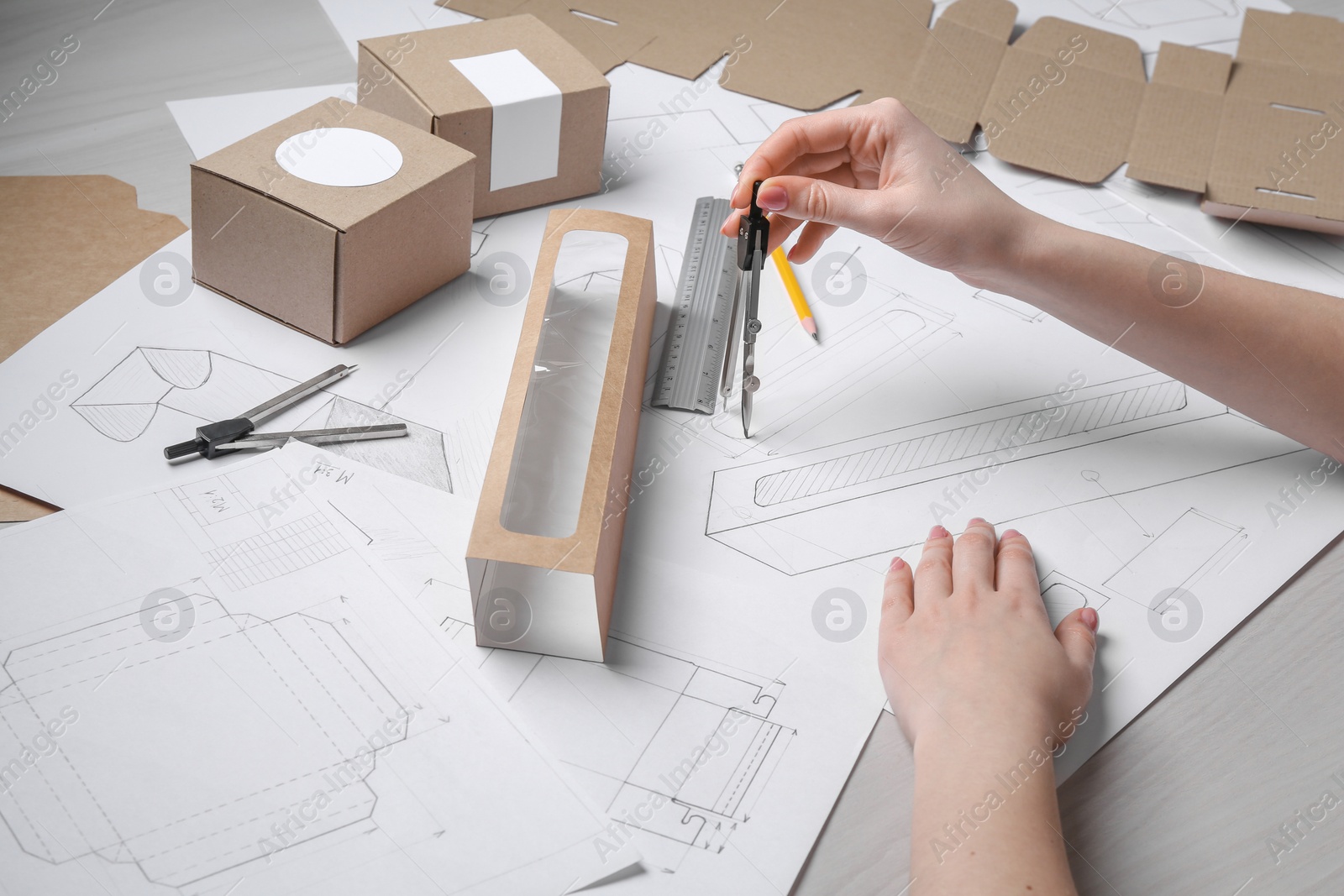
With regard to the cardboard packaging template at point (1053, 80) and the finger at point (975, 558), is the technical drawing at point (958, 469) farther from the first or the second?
the cardboard packaging template at point (1053, 80)

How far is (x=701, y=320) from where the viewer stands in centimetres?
99

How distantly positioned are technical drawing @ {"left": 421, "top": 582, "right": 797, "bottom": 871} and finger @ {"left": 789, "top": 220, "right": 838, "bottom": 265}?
1.57 feet

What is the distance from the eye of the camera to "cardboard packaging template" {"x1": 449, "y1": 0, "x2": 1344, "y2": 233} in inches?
48.6

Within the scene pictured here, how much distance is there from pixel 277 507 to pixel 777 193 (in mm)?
494

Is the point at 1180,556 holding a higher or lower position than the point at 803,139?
lower

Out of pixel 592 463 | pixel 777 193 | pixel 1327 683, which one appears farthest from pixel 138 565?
pixel 1327 683

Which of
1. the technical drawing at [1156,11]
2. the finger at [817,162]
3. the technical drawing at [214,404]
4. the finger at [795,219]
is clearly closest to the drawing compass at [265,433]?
the technical drawing at [214,404]

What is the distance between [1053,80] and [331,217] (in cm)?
101

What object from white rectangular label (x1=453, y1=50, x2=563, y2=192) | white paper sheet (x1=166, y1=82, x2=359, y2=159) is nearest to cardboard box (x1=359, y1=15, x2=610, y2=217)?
white rectangular label (x1=453, y1=50, x2=563, y2=192)

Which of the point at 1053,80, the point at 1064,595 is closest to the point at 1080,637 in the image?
the point at 1064,595

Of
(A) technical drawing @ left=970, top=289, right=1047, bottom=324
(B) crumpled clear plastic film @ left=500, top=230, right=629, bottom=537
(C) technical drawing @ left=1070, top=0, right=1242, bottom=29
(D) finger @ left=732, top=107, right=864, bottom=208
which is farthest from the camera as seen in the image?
(C) technical drawing @ left=1070, top=0, right=1242, bottom=29

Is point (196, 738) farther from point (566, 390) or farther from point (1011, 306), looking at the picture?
point (1011, 306)

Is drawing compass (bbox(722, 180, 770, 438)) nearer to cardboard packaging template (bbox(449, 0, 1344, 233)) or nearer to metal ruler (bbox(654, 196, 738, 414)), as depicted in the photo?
metal ruler (bbox(654, 196, 738, 414))

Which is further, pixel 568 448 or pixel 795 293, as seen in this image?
pixel 795 293
